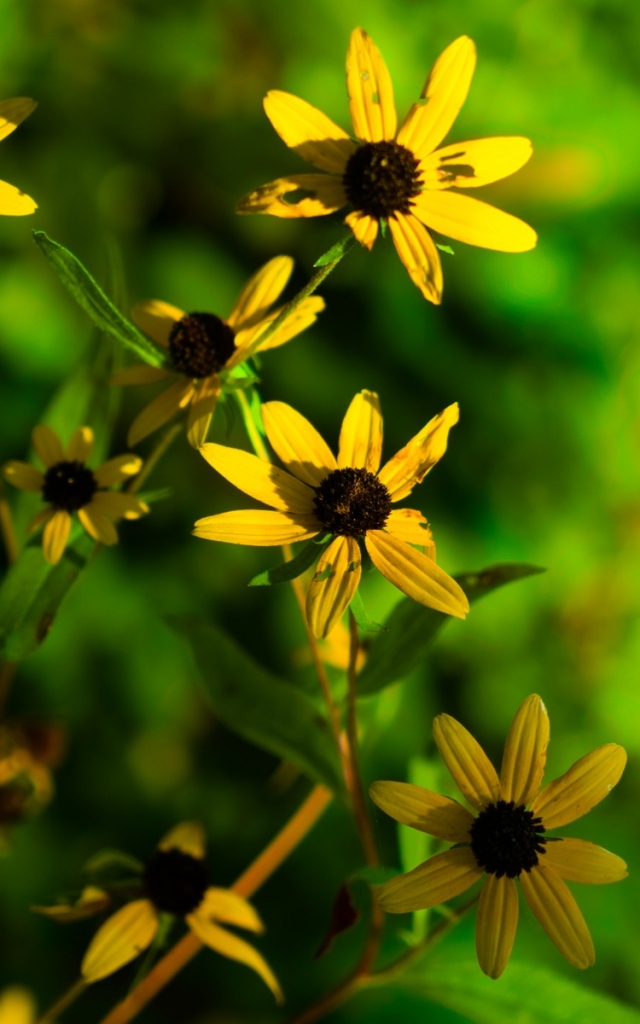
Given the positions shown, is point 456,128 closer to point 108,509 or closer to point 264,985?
point 108,509

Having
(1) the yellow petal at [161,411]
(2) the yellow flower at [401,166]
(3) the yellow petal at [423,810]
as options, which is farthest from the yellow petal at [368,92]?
(3) the yellow petal at [423,810]

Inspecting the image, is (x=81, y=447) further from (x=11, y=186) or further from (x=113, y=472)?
(x=11, y=186)

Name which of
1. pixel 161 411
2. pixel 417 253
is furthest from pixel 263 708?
pixel 417 253

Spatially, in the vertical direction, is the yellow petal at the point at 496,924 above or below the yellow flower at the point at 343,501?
below

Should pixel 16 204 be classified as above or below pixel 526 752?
above

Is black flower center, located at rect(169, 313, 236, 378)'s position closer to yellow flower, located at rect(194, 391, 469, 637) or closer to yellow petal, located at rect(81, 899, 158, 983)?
yellow flower, located at rect(194, 391, 469, 637)

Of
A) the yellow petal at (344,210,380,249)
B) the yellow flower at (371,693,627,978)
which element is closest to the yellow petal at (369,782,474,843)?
the yellow flower at (371,693,627,978)

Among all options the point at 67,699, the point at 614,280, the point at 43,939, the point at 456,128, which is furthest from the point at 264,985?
the point at 456,128

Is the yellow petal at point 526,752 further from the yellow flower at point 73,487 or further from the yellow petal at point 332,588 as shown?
the yellow flower at point 73,487
